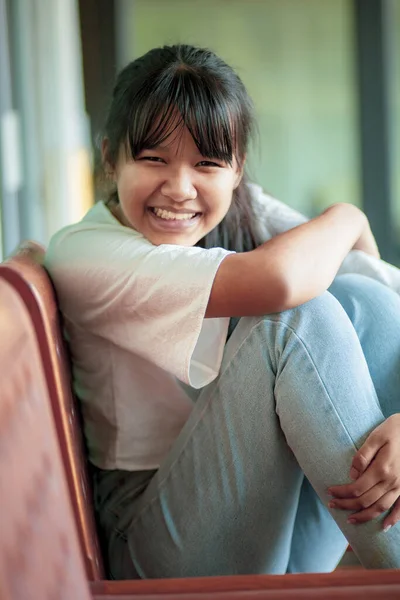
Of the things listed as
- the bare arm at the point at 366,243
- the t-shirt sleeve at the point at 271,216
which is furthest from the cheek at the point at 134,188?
the bare arm at the point at 366,243

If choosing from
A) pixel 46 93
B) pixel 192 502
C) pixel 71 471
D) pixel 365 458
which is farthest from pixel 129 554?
pixel 46 93

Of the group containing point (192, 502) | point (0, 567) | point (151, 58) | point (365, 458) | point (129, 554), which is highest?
point (151, 58)

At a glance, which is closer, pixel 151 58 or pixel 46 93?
pixel 151 58

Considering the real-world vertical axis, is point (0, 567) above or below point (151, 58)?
below

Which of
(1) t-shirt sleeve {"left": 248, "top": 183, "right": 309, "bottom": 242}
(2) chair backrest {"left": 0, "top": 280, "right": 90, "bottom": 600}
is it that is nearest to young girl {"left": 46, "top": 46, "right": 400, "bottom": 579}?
(1) t-shirt sleeve {"left": 248, "top": 183, "right": 309, "bottom": 242}

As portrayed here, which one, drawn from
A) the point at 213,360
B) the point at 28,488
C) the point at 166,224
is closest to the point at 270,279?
the point at 213,360

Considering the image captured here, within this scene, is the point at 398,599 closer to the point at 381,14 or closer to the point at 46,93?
the point at 46,93

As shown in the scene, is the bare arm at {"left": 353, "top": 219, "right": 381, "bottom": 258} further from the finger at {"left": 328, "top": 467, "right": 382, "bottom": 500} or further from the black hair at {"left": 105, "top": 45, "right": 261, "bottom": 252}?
the finger at {"left": 328, "top": 467, "right": 382, "bottom": 500}

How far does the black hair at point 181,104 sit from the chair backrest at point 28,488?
1.91 feet

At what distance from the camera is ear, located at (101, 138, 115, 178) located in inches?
56.1

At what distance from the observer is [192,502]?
47.9 inches

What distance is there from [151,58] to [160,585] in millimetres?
785

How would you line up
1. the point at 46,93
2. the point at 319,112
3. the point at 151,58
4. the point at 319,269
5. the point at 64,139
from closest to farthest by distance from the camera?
the point at 319,269 → the point at 151,58 → the point at 46,93 → the point at 64,139 → the point at 319,112

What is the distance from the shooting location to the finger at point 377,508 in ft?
3.54
